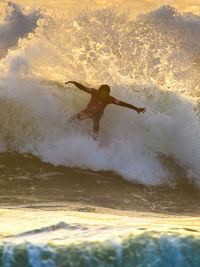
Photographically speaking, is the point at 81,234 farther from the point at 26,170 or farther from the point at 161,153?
the point at 161,153

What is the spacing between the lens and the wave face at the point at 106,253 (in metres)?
1.68

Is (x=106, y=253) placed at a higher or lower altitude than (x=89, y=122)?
lower

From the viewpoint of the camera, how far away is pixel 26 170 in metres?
7.49

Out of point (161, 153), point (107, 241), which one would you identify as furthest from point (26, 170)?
point (107, 241)

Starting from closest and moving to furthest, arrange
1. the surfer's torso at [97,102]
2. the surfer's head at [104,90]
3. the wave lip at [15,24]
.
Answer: the surfer's head at [104,90] → the surfer's torso at [97,102] → the wave lip at [15,24]

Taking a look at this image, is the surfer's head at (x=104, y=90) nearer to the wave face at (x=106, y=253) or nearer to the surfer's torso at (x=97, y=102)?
the surfer's torso at (x=97, y=102)

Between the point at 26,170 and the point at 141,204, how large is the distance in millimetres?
2370

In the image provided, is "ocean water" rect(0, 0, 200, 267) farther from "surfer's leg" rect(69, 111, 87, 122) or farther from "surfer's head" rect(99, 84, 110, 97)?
"surfer's head" rect(99, 84, 110, 97)

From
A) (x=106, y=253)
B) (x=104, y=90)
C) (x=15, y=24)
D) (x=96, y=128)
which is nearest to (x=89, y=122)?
(x=96, y=128)

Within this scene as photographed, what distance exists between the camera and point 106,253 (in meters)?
1.74

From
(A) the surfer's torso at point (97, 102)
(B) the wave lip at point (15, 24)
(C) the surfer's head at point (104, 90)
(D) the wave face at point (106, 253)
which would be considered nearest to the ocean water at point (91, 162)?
(D) the wave face at point (106, 253)

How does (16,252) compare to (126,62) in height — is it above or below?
below

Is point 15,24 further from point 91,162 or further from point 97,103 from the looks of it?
point 91,162

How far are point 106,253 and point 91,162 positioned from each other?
6.58 metres
